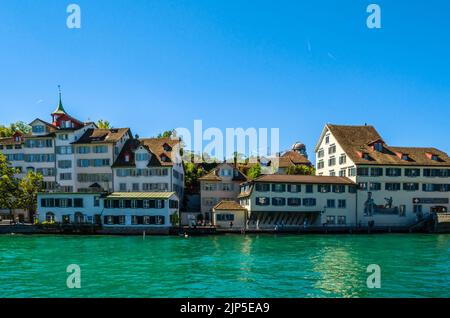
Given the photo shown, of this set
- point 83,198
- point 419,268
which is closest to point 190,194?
point 83,198

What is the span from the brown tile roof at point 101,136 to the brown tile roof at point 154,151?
2203 mm

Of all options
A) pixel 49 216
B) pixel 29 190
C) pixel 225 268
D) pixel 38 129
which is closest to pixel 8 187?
pixel 29 190

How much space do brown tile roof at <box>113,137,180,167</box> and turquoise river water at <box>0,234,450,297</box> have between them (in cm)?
1869

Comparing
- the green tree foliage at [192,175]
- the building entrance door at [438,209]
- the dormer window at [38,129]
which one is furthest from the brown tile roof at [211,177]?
the building entrance door at [438,209]

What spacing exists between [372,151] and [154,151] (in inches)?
1382

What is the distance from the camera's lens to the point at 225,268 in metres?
26.6

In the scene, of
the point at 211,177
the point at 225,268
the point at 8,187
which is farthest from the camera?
the point at 211,177

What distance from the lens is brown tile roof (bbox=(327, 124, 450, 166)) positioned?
59.0 metres

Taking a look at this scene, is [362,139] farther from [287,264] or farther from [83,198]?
Result: [83,198]

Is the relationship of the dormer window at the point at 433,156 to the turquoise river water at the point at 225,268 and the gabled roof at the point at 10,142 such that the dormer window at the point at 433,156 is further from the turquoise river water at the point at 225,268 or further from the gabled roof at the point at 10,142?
the gabled roof at the point at 10,142

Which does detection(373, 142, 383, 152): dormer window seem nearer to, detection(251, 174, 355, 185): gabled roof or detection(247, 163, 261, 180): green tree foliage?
detection(251, 174, 355, 185): gabled roof

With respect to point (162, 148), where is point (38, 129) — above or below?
above

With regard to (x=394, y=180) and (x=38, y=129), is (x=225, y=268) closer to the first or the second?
(x=394, y=180)

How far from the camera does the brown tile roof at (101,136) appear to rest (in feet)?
201
